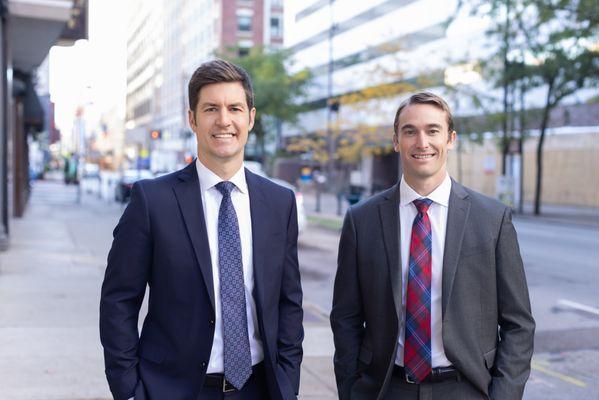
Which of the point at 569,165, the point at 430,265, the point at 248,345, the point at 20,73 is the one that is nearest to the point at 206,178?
the point at 248,345

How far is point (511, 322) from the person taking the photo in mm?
3150

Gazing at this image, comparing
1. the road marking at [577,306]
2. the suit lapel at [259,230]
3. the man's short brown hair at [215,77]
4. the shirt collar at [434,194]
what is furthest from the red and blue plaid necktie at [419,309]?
the road marking at [577,306]

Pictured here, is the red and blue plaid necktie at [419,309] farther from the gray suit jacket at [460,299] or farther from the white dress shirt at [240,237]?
the white dress shirt at [240,237]

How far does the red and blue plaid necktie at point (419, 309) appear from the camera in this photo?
10.2ft

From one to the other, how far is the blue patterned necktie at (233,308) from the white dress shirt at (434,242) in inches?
24.1

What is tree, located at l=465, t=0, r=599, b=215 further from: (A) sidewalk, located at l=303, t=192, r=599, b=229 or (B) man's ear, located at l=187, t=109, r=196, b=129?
(B) man's ear, located at l=187, t=109, r=196, b=129

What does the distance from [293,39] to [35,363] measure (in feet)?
220

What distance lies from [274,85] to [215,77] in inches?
1929

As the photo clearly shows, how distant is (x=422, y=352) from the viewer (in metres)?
3.09

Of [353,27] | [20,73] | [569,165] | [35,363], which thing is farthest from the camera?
[353,27]

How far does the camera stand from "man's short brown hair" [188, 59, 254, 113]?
3131 mm

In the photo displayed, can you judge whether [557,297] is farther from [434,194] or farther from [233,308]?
[233,308]

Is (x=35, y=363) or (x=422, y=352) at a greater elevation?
(x=422, y=352)

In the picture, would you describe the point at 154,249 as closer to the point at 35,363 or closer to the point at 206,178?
the point at 206,178
